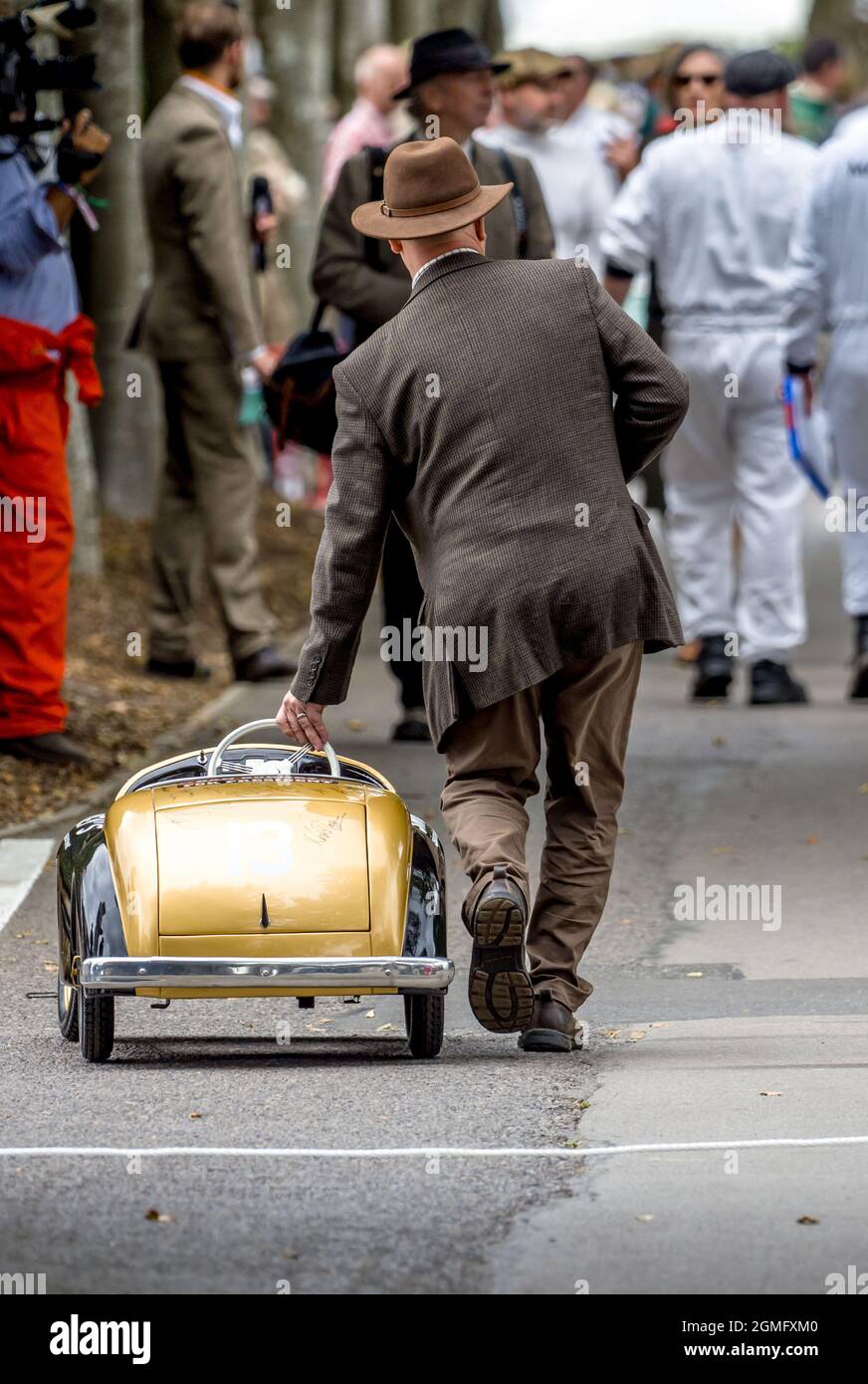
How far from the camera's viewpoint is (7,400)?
8695 millimetres

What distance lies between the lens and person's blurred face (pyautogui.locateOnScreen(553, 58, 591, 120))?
1355cm

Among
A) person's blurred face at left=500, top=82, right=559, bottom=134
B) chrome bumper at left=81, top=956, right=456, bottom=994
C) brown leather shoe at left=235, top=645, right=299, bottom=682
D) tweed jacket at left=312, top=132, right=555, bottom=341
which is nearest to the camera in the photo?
chrome bumper at left=81, top=956, right=456, bottom=994

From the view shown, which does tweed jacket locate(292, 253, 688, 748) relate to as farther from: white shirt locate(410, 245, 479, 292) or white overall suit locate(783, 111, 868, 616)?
white overall suit locate(783, 111, 868, 616)

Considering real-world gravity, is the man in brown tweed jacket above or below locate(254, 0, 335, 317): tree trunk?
above

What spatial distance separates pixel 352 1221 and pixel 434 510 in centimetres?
186

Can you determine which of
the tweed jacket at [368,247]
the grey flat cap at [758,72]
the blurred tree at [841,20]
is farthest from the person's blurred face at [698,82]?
the blurred tree at [841,20]

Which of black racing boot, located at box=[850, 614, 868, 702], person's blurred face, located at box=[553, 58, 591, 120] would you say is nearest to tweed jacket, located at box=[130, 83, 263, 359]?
person's blurred face, located at box=[553, 58, 591, 120]

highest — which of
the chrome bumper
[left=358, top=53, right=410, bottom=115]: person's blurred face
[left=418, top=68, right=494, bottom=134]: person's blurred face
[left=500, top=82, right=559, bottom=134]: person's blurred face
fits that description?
[left=418, top=68, right=494, bottom=134]: person's blurred face

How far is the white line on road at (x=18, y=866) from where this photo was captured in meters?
7.35

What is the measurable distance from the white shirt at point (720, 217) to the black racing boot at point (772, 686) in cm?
146

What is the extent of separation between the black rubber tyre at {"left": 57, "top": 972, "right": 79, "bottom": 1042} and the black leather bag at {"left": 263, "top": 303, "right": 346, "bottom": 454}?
3.38 m

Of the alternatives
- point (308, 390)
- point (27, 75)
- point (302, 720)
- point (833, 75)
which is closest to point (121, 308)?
point (833, 75)

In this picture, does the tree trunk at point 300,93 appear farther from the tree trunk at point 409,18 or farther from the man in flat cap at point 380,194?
the man in flat cap at point 380,194

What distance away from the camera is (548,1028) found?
224 inches
